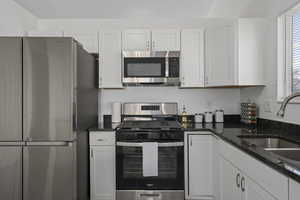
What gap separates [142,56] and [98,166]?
4.56ft

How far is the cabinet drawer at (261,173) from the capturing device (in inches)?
45.1

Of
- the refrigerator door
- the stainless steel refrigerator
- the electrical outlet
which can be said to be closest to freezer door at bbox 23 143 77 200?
the stainless steel refrigerator

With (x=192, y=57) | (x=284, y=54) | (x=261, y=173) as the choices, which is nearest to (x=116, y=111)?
(x=192, y=57)

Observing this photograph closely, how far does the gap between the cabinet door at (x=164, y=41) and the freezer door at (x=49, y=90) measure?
1.18m

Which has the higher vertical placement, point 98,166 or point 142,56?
point 142,56

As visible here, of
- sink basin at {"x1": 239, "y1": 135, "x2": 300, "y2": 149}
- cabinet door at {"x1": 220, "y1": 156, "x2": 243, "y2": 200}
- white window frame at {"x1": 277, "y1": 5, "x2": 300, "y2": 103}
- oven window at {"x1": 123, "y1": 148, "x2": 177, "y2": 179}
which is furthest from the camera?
oven window at {"x1": 123, "y1": 148, "x2": 177, "y2": 179}

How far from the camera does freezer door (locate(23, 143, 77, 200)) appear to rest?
2170mm

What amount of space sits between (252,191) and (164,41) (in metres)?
2.06

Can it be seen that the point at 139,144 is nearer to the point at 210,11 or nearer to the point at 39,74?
the point at 39,74

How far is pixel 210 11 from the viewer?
11.2 feet

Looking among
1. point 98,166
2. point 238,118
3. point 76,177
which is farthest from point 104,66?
point 238,118

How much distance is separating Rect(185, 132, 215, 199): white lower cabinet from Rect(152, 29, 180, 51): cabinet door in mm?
1095

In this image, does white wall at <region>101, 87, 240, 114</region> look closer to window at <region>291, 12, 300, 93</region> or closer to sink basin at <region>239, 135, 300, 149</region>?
window at <region>291, 12, 300, 93</region>

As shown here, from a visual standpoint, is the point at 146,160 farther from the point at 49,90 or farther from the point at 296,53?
the point at 296,53
